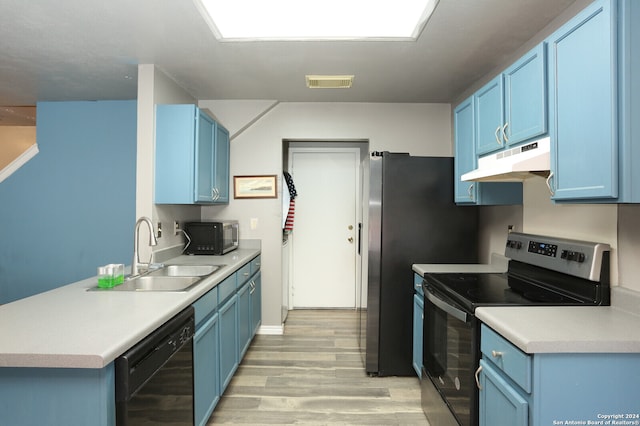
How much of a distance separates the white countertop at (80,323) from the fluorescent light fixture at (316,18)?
1.55 m

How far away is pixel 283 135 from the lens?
3674mm

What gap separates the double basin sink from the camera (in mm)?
2031

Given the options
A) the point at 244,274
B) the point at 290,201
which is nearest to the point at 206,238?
the point at 244,274

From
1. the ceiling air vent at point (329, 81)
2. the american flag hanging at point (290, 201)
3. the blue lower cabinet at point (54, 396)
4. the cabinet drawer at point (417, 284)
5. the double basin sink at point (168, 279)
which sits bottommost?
the blue lower cabinet at point (54, 396)

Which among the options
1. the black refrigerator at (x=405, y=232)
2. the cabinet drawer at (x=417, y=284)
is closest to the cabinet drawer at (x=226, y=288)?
the black refrigerator at (x=405, y=232)

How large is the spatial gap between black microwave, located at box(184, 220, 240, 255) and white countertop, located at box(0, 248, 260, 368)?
1202mm

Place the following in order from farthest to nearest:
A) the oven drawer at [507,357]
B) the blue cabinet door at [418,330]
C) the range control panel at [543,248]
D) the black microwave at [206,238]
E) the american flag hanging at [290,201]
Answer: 1. the american flag hanging at [290,201]
2. the black microwave at [206,238]
3. the blue cabinet door at [418,330]
4. the range control panel at [543,248]
5. the oven drawer at [507,357]

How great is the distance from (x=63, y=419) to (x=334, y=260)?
352 centimetres

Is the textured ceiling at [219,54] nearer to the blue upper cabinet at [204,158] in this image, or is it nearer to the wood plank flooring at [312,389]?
the blue upper cabinet at [204,158]

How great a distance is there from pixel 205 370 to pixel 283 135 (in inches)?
95.7

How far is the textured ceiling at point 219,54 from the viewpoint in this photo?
1.96 meters

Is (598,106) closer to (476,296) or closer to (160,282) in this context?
(476,296)

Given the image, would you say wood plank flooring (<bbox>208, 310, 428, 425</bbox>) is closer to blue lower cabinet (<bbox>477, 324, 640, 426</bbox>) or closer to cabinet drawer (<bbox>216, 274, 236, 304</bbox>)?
cabinet drawer (<bbox>216, 274, 236, 304</bbox>)

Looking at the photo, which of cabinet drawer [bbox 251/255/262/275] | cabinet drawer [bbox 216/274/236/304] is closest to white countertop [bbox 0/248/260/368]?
cabinet drawer [bbox 216/274/236/304]
